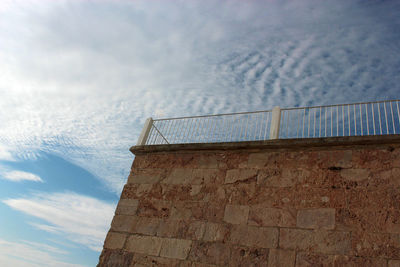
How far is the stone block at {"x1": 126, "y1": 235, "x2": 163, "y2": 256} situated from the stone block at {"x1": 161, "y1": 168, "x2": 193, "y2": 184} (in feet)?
3.79

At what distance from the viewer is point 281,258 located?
4.48 meters

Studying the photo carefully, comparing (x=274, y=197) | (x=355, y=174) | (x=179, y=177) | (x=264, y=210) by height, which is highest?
(x=355, y=174)

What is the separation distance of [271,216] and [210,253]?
119 centimetres

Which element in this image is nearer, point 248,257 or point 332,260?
point 332,260

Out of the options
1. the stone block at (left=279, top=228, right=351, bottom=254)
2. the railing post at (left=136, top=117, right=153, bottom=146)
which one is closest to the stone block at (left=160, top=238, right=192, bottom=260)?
the stone block at (left=279, top=228, right=351, bottom=254)

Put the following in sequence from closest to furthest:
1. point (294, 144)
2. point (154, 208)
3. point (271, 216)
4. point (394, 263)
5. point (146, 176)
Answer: point (394, 263) < point (271, 216) < point (294, 144) < point (154, 208) < point (146, 176)

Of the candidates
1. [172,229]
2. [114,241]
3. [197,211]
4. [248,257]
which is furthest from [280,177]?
[114,241]

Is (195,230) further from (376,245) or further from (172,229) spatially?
(376,245)

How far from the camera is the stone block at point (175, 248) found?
5.11m

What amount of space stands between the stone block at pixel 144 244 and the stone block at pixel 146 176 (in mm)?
1176

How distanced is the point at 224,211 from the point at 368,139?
272 cm

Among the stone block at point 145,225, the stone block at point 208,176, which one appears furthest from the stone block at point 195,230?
the stone block at point 208,176

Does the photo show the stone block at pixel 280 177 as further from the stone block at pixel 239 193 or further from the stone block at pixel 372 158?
the stone block at pixel 372 158

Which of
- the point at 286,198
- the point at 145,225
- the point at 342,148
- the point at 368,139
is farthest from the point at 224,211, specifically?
the point at 368,139
